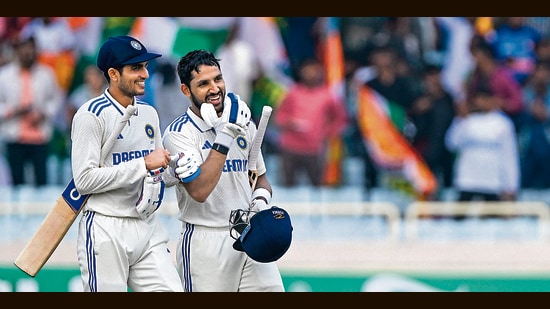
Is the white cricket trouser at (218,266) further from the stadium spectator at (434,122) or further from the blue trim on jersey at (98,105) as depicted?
the stadium spectator at (434,122)

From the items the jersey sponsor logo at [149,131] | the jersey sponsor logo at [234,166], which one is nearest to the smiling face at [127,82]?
the jersey sponsor logo at [149,131]

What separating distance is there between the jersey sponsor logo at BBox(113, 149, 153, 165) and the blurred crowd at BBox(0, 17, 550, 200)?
18.1 feet

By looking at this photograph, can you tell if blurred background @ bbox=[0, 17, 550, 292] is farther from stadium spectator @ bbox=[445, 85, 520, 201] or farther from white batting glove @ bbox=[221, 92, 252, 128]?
white batting glove @ bbox=[221, 92, 252, 128]

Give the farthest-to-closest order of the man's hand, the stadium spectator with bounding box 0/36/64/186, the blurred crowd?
1. the stadium spectator with bounding box 0/36/64/186
2. the blurred crowd
3. the man's hand

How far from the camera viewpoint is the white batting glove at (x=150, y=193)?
603 centimetres

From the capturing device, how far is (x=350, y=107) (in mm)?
11977

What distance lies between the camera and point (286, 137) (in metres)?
11.8

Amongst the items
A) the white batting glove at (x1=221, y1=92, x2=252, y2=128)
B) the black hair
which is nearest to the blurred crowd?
the black hair

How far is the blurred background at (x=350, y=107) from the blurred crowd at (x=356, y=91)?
0.04 ft

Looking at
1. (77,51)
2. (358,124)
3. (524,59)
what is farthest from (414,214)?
(77,51)

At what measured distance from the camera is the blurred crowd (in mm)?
11734

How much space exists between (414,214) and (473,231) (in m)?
0.52

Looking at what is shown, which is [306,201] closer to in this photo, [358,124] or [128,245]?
[358,124]

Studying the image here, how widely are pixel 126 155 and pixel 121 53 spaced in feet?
1.60
